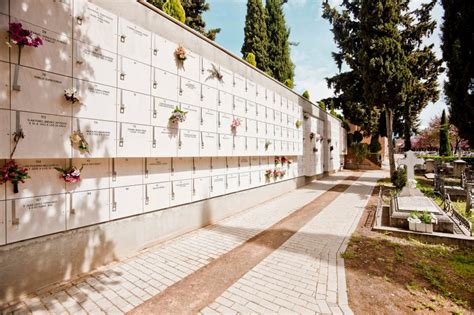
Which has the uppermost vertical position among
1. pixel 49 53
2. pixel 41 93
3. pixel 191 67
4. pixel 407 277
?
pixel 191 67

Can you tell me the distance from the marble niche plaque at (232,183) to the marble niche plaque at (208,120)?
5.68 ft

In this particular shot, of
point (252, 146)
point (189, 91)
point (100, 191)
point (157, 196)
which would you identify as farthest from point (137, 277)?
point (252, 146)

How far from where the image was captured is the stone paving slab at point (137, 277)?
10.6 feet

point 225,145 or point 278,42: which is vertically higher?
point 278,42

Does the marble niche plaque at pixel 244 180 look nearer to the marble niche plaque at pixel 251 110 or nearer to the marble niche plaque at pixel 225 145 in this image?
the marble niche plaque at pixel 225 145

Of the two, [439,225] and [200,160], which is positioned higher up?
[200,160]

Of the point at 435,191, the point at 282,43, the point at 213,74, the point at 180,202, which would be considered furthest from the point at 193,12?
the point at 435,191

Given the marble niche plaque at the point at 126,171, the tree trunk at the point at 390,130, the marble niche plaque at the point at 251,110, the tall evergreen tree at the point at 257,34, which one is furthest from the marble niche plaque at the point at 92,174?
the tall evergreen tree at the point at 257,34

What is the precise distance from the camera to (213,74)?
6.93 meters

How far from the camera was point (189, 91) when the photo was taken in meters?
6.08

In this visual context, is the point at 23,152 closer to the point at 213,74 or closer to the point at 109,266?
the point at 109,266

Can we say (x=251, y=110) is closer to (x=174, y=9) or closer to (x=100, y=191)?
(x=174, y=9)

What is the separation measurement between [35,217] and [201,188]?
3632 mm

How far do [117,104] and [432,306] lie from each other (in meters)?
5.93
